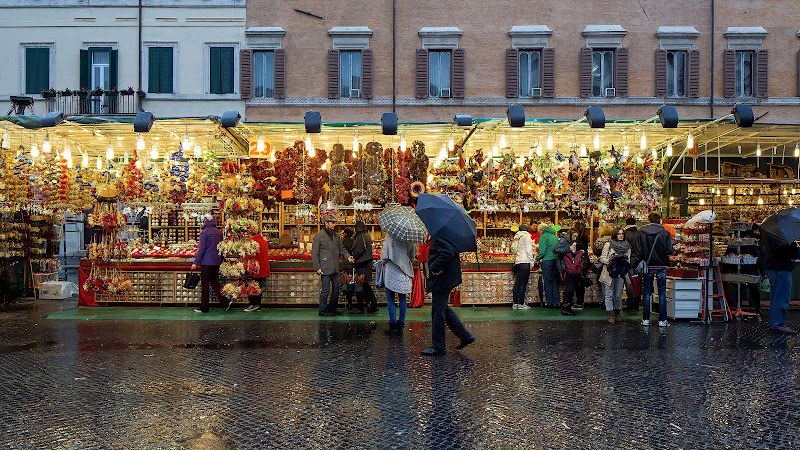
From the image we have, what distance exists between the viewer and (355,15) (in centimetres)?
2344

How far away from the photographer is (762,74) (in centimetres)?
2319

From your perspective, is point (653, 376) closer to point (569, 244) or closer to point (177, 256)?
point (569, 244)

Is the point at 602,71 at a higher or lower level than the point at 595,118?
higher

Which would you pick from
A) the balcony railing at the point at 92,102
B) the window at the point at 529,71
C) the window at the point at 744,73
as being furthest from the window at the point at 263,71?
the window at the point at 744,73

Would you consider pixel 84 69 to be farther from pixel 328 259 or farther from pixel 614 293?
pixel 614 293

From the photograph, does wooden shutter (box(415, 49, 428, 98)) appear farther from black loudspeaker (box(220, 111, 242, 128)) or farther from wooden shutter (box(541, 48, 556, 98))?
black loudspeaker (box(220, 111, 242, 128))

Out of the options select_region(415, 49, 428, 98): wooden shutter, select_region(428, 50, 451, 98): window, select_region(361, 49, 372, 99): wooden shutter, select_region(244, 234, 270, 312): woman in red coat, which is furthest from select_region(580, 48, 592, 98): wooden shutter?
select_region(244, 234, 270, 312): woman in red coat

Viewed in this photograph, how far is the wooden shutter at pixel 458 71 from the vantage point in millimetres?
23312

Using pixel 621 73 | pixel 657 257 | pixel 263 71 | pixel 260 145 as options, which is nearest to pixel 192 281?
pixel 260 145

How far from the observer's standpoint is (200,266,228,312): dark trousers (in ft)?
44.6

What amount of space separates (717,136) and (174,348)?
11.3m

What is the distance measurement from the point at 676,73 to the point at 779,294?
13952 mm

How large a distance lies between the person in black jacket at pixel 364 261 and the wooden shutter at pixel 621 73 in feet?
43.7

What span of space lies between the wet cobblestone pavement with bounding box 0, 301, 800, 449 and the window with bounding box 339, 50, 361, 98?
13.4 m
